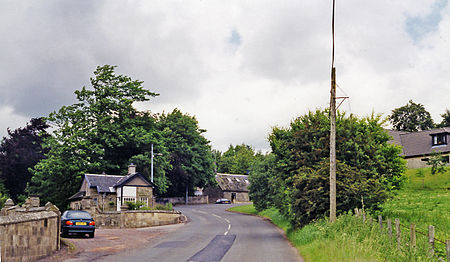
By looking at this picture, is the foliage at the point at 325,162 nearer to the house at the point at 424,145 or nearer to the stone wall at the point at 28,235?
the stone wall at the point at 28,235

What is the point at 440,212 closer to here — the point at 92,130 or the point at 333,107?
the point at 333,107

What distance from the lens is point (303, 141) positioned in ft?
77.7

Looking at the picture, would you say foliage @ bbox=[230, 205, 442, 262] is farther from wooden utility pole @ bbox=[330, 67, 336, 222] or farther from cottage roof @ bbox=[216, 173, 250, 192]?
cottage roof @ bbox=[216, 173, 250, 192]

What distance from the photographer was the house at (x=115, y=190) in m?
42.7

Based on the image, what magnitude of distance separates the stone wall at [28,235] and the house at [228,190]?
66.0 metres

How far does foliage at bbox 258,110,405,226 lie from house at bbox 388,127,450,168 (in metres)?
35.1

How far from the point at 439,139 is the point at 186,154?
1477 inches

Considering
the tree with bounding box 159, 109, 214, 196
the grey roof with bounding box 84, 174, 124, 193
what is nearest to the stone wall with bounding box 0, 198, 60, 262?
the grey roof with bounding box 84, 174, 124, 193

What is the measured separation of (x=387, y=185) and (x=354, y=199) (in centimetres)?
→ 355

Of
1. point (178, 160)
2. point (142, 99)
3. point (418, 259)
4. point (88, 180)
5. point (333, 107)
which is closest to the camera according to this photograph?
point (418, 259)

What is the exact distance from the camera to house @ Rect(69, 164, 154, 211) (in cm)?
4272

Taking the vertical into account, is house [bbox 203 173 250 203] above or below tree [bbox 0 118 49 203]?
below

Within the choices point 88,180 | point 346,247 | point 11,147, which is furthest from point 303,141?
point 11,147

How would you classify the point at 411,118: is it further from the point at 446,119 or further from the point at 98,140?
the point at 98,140
